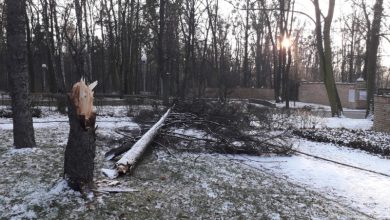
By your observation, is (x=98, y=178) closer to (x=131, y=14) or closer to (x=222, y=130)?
(x=222, y=130)

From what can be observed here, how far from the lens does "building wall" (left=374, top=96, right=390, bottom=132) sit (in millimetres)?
16125

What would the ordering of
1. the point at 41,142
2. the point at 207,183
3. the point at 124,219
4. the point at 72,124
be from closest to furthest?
the point at 124,219
the point at 72,124
the point at 207,183
the point at 41,142

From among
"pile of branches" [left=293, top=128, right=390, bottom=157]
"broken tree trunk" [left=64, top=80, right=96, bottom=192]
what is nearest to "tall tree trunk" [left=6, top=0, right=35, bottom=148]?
"broken tree trunk" [left=64, top=80, right=96, bottom=192]

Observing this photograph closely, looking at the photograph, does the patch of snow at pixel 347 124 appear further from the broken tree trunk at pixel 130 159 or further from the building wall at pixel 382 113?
the broken tree trunk at pixel 130 159

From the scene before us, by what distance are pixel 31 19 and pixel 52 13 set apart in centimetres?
907

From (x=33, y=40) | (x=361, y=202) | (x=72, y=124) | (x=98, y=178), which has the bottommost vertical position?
(x=361, y=202)

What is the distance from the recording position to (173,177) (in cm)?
727

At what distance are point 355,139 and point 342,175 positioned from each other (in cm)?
442

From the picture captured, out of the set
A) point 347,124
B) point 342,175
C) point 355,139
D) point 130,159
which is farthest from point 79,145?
point 347,124

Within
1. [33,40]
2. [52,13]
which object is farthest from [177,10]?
[33,40]

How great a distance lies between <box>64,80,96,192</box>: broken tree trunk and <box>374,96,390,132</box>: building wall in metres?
13.4

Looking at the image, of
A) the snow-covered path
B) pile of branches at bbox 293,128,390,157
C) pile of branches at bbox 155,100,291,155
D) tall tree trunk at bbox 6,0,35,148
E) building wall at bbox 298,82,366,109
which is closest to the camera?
the snow-covered path

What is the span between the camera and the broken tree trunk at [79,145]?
571cm

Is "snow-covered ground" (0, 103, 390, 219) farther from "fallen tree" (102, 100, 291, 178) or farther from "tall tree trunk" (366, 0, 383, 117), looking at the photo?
"tall tree trunk" (366, 0, 383, 117)
